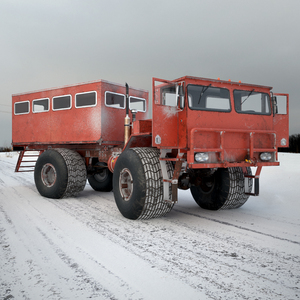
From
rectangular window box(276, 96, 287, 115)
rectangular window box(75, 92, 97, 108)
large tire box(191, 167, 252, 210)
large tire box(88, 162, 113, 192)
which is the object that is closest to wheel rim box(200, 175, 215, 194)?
large tire box(191, 167, 252, 210)

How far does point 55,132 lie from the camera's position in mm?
8945

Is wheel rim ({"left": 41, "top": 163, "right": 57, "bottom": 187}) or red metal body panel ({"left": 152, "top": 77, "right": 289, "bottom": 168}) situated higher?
red metal body panel ({"left": 152, "top": 77, "right": 289, "bottom": 168})

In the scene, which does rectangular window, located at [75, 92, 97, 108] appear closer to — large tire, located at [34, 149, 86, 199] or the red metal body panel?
large tire, located at [34, 149, 86, 199]

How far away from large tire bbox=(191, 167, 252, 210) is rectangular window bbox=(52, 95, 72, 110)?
4.39 metres

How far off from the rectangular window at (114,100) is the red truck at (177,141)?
0.09 feet

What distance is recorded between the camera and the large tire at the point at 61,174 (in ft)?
26.5

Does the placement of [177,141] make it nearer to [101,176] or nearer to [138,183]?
[138,183]

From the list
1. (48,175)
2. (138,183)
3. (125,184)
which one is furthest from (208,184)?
(48,175)

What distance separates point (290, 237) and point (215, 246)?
1.27 m

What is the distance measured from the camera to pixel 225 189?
6.43 metres

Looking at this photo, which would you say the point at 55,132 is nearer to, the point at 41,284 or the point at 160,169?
the point at 160,169

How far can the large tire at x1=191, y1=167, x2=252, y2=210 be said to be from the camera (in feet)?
21.0

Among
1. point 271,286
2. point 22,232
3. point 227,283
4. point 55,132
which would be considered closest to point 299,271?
point 271,286

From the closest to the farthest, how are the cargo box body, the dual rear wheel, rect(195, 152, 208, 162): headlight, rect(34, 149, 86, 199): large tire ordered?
rect(195, 152, 208, 162): headlight < the dual rear wheel < the cargo box body < rect(34, 149, 86, 199): large tire
